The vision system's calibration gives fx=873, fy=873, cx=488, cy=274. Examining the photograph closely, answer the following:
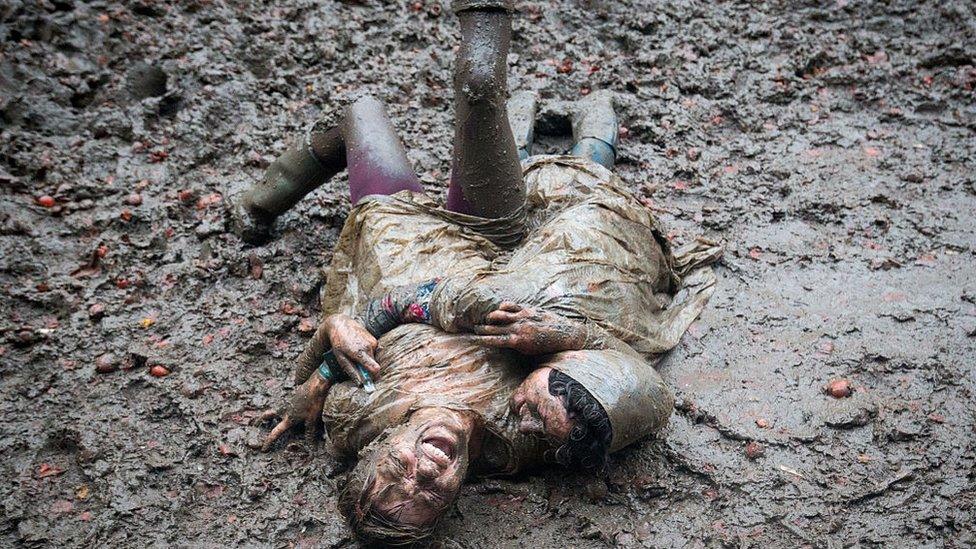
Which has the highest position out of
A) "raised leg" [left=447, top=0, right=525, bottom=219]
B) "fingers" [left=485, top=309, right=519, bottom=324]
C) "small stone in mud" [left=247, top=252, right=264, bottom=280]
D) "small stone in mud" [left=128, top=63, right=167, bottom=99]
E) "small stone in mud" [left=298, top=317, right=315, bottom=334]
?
"raised leg" [left=447, top=0, right=525, bottom=219]

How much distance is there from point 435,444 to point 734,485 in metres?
1.16

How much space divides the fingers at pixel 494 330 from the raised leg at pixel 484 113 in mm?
744

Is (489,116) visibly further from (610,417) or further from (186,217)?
(186,217)

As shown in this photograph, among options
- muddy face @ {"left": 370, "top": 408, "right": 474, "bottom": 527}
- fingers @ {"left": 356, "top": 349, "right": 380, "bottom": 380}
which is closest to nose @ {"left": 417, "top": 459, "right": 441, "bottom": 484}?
muddy face @ {"left": 370, "top": 408, "right": 474, "bottom": 527}

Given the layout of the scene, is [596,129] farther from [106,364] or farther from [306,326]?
[106,364]

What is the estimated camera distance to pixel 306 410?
3467 mm

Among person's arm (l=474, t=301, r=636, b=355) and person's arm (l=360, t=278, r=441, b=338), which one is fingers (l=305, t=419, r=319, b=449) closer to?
person's arm (l=360, t=278, r=441, b=338)

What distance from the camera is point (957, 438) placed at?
3299 mm

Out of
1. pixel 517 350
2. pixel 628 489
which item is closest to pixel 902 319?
pixel 628 489

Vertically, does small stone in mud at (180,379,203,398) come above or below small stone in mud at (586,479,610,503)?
below

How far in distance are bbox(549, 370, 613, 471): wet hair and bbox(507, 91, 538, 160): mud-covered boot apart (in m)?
1.96

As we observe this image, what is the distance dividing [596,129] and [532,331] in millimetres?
1997

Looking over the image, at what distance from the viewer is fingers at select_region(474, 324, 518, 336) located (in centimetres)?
306

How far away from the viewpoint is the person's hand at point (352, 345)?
10.6 feet
